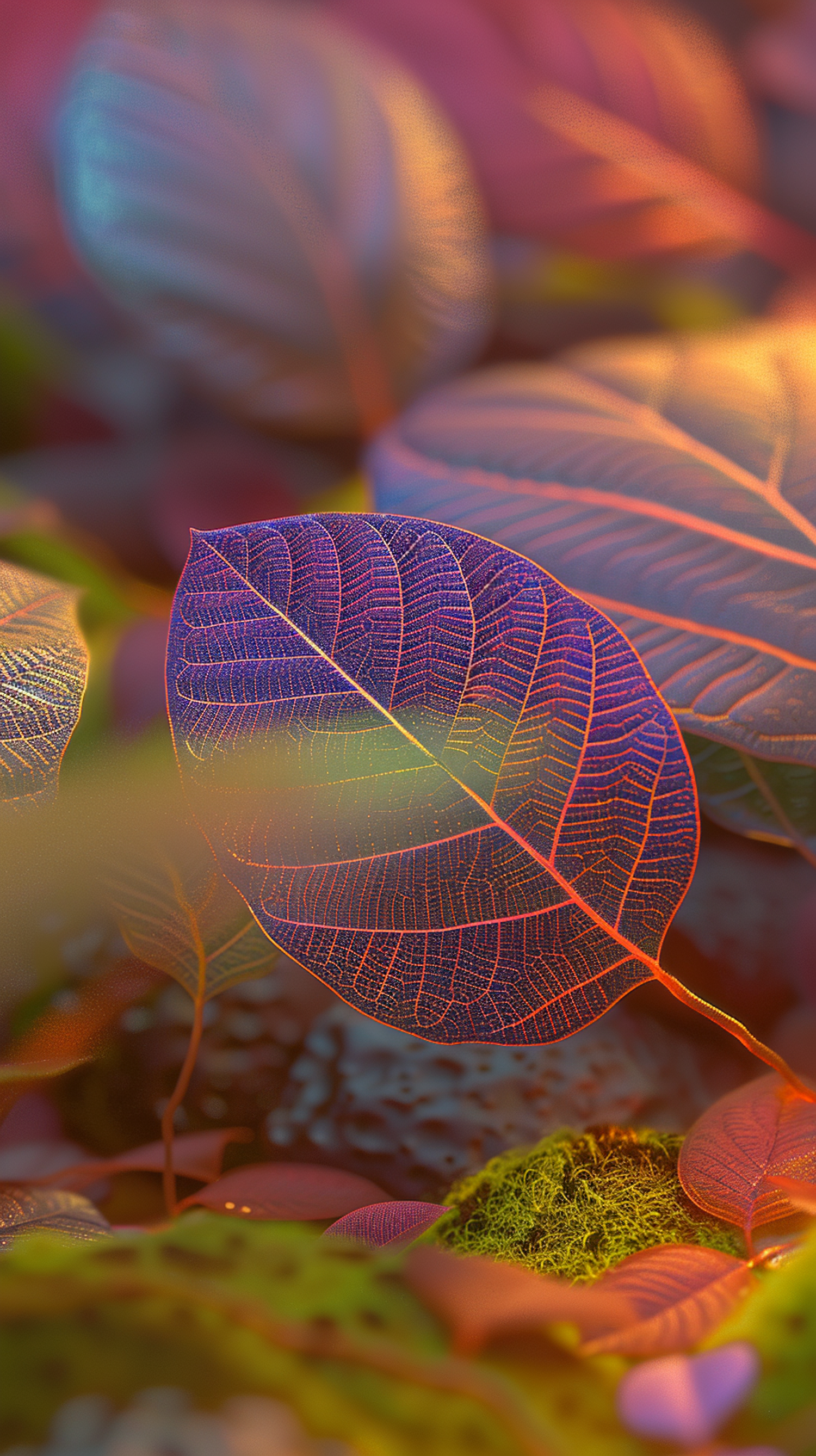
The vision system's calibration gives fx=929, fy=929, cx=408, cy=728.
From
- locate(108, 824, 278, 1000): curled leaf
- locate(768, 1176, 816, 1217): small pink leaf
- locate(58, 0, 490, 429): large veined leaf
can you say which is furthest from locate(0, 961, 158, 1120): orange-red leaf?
locate(58, 0, 490, 429): large veined leaf

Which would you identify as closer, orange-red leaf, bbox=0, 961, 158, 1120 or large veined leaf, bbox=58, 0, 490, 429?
orange-red leaf, bbox=0, 961, 158, 1120

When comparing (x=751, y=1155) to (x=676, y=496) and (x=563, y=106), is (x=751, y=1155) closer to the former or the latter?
Result: (x=676, y=496)

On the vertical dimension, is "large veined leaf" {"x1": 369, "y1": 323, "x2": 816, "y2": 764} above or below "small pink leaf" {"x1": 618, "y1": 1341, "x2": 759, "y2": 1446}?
above

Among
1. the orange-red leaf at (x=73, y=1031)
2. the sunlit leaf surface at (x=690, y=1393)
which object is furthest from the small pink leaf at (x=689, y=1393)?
the orange-red leaf at (x=73, y=1031)

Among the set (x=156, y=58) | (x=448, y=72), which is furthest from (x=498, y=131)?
(x=156, y=58)

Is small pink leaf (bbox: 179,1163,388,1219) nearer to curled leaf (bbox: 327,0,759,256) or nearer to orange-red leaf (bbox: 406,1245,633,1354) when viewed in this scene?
orange-red leaf (bbox: 406,1245,633,1354)
